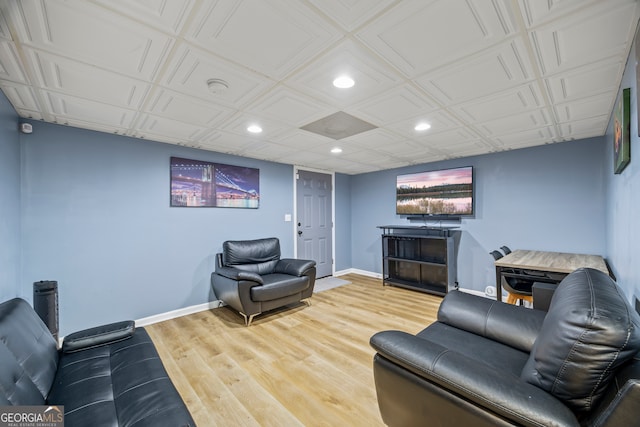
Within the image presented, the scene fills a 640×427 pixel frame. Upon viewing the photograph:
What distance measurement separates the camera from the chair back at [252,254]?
376 cm

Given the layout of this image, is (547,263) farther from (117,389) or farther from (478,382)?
(117,389)

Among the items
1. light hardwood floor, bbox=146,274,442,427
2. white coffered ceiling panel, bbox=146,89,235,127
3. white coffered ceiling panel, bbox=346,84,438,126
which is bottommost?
light hardwood floor, bbox=146,274,442,427

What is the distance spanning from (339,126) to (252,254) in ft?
7.37

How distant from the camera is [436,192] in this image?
4.59m

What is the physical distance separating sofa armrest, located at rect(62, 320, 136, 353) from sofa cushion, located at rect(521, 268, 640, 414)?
93.2 inches

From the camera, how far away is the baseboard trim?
10.6 ft

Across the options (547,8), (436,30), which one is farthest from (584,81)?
(436,30)

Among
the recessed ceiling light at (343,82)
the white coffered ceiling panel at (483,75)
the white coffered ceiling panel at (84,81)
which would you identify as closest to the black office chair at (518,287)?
the white coffered ceiling panel at (483,75)

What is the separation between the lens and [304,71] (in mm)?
1771

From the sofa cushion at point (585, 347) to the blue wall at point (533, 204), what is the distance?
126 inches

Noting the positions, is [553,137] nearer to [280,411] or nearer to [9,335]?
[280,411]

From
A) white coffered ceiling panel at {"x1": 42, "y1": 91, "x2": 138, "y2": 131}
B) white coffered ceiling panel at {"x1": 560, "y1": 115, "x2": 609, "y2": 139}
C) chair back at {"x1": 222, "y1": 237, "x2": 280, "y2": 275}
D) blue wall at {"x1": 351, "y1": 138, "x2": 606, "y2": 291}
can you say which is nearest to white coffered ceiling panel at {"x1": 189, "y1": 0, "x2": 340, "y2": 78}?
white coffered ceiling panel at {"x1": 42, "y1": 91, "x2": 138, "y2": 131}

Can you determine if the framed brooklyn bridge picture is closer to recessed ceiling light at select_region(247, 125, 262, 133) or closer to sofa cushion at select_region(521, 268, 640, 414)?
recessed ceiling light at select_region(247, 125, 262, 133)

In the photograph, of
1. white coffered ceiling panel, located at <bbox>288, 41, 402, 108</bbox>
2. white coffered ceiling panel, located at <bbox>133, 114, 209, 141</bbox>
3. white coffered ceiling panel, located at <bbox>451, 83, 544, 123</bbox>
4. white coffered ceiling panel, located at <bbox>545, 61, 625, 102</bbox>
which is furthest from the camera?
white coffered ceiling panel, located at <bbox>133, 114, 209, 141</bbox>
